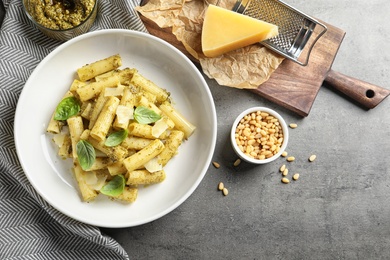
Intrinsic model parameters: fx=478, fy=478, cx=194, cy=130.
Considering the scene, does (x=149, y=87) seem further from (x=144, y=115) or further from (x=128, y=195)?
(x=128, y=195)

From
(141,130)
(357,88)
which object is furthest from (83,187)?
(357,88)

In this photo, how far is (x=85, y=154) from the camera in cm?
198

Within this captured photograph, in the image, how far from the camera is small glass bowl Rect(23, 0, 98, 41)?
208 centimetres

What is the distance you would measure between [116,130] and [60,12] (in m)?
0.59

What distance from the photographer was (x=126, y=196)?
2104 mm

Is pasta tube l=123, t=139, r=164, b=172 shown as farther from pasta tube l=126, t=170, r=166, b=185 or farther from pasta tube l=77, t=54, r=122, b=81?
pasta tube l=77, t=54, r=122, b=81

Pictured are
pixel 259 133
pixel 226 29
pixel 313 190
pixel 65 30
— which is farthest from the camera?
pixel 313 190

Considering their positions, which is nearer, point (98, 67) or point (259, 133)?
point (98, 67)

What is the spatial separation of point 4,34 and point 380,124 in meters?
1.88

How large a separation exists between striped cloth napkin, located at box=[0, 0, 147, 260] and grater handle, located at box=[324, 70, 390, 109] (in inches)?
37.9

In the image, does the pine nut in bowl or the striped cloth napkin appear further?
the pine nut in bowl

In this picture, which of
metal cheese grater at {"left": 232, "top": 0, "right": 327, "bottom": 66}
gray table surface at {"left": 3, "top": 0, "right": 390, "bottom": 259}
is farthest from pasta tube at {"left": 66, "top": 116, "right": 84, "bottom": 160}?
metal cheese grater at {"left": 232, "top": 0, "right": 327, "bottom": 66}

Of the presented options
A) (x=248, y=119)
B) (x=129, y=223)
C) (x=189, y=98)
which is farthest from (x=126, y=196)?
(x=248, y=119)

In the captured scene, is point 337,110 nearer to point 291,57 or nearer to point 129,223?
point 291,57
